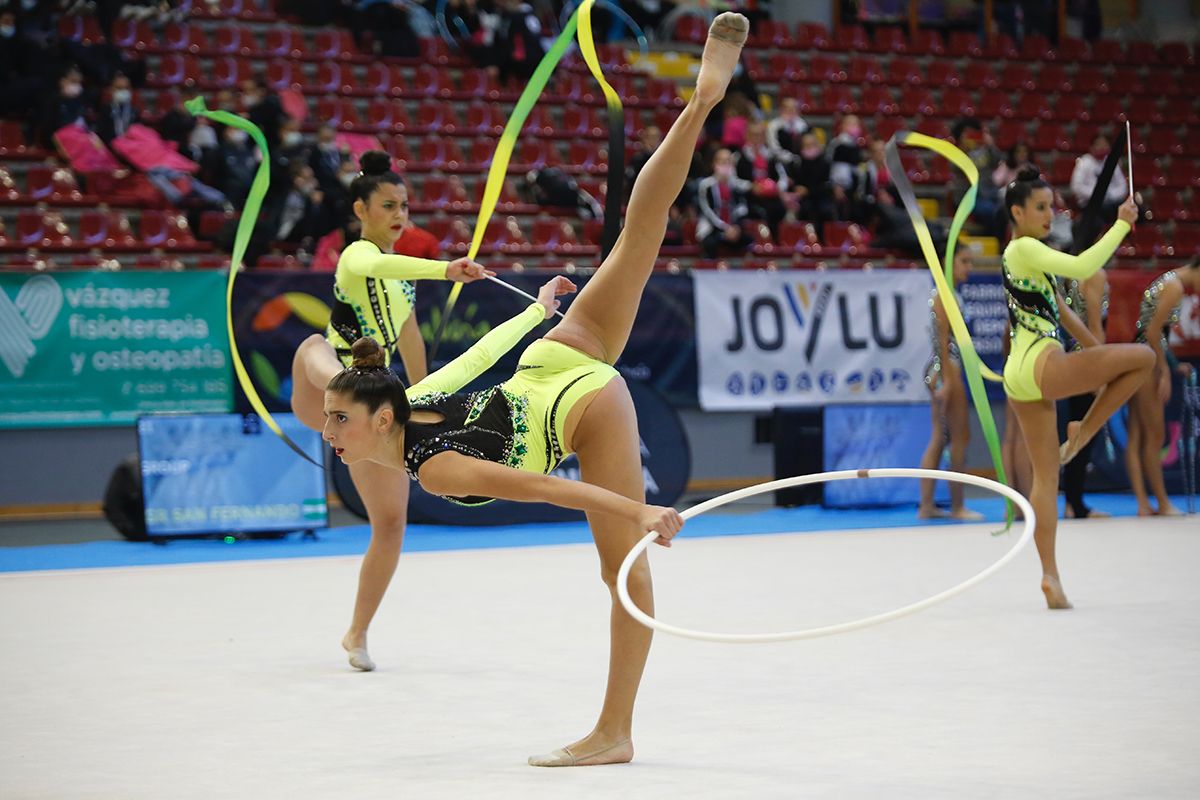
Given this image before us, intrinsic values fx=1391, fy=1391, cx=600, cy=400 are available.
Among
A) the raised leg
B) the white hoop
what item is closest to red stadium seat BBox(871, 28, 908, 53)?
the raised leg

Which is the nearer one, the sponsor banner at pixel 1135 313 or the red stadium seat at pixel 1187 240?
the sponsor banner at pixel 1135 313

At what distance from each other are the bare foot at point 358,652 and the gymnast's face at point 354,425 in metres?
1.58

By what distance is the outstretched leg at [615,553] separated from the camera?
331 cm

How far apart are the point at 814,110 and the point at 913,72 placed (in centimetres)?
229

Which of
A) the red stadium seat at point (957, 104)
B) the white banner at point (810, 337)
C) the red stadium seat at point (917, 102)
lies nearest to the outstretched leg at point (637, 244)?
the white banner at point (810, 337)

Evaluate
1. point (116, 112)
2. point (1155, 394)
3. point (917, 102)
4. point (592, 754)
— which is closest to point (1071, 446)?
point (592, 754)

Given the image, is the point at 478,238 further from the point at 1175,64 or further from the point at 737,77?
the point at 1175,64

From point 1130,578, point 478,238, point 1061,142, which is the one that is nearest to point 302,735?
point 478,238

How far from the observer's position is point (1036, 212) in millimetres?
5695

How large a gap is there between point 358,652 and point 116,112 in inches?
331

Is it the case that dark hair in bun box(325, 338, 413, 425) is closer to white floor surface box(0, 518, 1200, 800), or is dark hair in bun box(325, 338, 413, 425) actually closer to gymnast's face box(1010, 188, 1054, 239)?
white floor surface box(0, 518, 1200, 800)

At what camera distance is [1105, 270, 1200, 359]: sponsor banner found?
11.9m

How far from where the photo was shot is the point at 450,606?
6141 mm

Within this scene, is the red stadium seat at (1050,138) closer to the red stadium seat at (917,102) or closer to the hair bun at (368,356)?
the red stadium seat at (917,102)
